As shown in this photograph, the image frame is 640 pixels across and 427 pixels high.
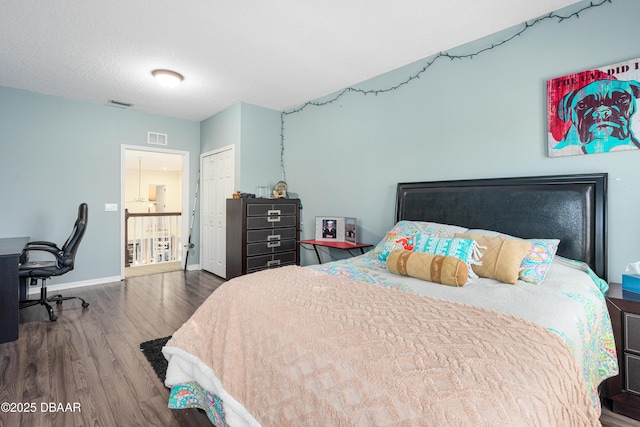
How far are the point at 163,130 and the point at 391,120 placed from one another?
12.2ft

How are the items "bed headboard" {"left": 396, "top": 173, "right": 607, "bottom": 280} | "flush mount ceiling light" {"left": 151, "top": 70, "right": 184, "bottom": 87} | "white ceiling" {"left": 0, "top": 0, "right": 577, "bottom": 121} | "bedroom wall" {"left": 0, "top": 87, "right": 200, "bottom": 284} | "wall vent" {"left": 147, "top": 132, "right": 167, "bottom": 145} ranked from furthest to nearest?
"wall vent" {"left": 147, "top": 132, "right": 167, "bottom": 145} < "bedroom wall" {"left": 0, "top": 87, "right": 200, "bottom": 284} < "flush mount ceiling light" {"left": 151, "top": 70, "right": 184, "bottom": 87} < "white ceiling" {"left": 0, "top": 0, "right": 577, "bottom": 121} < "bed headboard" {"left": 396, "top": 173, "right": 607, "bottom": 280}

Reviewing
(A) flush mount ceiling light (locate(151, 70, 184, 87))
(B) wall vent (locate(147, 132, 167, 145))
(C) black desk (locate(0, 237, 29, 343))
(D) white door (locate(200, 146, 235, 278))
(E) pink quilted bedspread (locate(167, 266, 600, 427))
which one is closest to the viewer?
(E) pink quilted bedspread (locate(167, 266, 600, 427))

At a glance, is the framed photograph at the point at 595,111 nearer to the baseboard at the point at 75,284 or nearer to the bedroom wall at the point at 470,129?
the bedroom wall at the point at 470,129

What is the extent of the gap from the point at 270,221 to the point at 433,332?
10.8 feet

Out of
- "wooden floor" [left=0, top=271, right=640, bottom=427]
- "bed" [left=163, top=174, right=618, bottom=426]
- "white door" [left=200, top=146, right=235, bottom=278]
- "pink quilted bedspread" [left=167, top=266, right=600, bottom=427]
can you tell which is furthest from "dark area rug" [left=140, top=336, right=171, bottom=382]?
"white door" [left=200, top=146, right=235, bottom=278]

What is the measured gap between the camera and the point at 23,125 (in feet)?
12.8

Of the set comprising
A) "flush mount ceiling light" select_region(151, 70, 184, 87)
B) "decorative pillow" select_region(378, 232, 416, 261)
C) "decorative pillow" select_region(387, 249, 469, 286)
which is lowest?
"decorative pillow" select_region(387, 249, 469, 286)

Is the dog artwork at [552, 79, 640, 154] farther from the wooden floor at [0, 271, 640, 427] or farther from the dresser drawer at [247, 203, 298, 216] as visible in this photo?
the dresser drawer at [247, 203, 298, 216]

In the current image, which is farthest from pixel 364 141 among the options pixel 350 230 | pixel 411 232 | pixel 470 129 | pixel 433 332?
pixel 433 332

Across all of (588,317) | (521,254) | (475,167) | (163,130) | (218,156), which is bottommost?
(588,317)

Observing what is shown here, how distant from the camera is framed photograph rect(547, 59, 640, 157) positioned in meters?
1.97

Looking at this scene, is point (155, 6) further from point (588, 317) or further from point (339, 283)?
point (588, 317)

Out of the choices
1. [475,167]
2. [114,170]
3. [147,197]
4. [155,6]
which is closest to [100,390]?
[155,6]

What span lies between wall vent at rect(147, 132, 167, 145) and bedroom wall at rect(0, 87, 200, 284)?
7 centimetres
